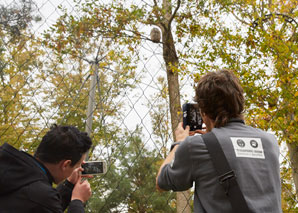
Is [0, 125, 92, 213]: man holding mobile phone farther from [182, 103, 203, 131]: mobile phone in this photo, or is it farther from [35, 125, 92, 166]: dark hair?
[182, 103, 203, 131]: mobile phone

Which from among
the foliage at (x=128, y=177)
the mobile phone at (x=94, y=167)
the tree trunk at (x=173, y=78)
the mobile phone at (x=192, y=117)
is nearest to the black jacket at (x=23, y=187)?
the mobile phone at (x=94, y=167)

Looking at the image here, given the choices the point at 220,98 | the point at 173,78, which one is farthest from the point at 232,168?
the point at 173,78

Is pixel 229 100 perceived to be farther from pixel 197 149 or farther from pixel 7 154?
pixel 7 154

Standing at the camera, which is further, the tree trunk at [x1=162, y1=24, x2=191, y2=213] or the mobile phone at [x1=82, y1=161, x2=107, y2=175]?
the tree trunk at [x1=162, y1=24, x2=191, y2=213]

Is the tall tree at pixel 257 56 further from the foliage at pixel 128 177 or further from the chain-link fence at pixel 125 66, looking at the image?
A: the foliage at pixel 128 177

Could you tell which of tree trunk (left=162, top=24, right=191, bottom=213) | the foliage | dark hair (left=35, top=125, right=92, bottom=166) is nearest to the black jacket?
dark hair (left=35, top=125, right=92, bottom=166)

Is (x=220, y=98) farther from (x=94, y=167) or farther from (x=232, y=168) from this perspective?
(x=94, y=167)

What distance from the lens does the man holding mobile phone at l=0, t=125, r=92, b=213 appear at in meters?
1.01

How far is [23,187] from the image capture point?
102 cm

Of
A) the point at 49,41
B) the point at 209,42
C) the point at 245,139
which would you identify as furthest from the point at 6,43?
the point at 209,42

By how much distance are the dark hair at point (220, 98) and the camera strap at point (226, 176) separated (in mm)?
132

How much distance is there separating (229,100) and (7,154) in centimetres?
85

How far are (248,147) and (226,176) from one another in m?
0.14

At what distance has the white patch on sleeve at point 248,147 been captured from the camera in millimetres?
887
